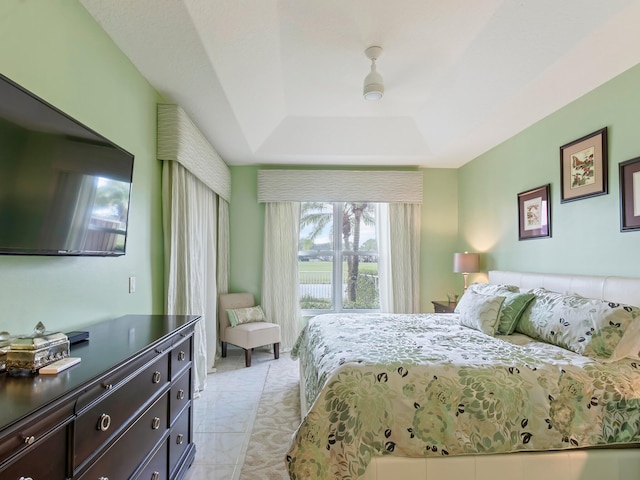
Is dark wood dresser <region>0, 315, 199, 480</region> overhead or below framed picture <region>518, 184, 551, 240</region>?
below

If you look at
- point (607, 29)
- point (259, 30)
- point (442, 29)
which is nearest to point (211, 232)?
point (259, 30)

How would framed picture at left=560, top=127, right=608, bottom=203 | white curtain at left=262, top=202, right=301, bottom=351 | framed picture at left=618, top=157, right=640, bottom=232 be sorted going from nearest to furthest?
framed picture at left=618, top=157, right=640, bottom=232 < framed picture at left=560, top=127, right=608, bottom=203 < white curtain at left=262, top=202, right=301, bottom=351

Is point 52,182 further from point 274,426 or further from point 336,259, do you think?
point 336,259

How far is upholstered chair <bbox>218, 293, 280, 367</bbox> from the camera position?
417cm

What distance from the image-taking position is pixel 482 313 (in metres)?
2.76

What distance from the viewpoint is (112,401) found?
1.29 m

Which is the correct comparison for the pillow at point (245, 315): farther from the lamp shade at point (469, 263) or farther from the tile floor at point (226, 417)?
the lamp shade at point (469, 263)

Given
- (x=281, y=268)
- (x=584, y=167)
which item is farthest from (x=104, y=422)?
(x=281, y=268)

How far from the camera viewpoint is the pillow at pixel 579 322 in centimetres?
198

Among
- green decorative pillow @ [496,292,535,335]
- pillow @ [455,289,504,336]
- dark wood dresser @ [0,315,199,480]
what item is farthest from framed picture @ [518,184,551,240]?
dark wood dresser @ [0,315,199,480]

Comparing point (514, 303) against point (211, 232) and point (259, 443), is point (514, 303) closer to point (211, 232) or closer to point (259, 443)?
point (259, 443)

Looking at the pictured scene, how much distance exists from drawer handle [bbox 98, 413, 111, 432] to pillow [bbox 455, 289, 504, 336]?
243 cm

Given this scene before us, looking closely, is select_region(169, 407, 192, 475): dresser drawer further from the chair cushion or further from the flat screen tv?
the chair cushion

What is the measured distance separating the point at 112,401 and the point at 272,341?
313 centimetres
